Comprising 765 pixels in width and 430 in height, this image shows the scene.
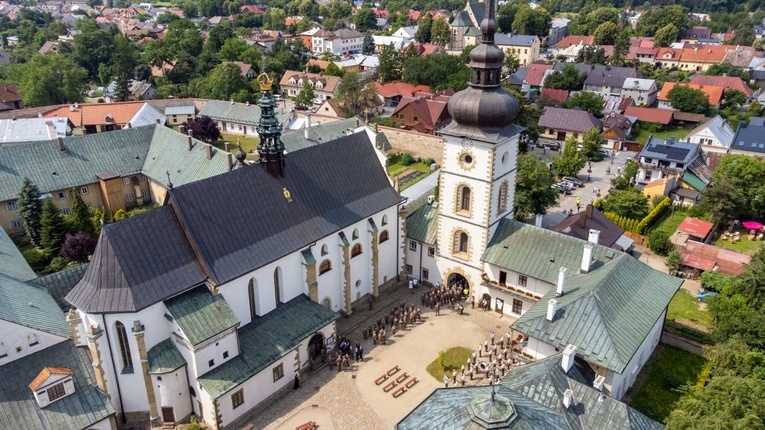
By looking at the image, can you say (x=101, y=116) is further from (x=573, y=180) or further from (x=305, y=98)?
(x=573, y=180)

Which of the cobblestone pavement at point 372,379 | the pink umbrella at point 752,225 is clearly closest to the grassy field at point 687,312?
the cobblestone pavement at point 372,379

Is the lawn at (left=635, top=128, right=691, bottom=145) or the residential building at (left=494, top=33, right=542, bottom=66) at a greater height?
the residential building at (left=494, top=33, right=542, bottom=66)

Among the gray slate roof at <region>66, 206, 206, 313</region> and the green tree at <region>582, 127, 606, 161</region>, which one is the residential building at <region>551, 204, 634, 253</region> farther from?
the gray slate roof at <region>66, 206, 206, 313</region>

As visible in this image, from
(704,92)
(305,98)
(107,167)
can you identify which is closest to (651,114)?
(704,92)

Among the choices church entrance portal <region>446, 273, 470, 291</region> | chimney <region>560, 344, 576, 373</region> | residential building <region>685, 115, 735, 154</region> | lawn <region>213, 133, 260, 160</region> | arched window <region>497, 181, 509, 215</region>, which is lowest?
lawn <region>213, 133, 260, 160</region>

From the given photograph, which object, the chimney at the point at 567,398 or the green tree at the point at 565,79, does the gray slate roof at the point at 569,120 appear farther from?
the chimney at the point at 567,398

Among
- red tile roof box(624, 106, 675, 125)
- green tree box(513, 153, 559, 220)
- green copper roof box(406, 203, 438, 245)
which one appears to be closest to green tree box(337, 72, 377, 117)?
green tree box(513, 153, 559, 220)
